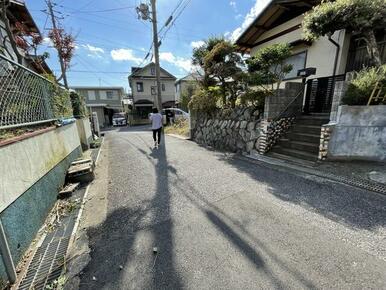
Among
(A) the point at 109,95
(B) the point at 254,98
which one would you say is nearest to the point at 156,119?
(B) the point at 254,98

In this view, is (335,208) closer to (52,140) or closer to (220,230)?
(220,230)

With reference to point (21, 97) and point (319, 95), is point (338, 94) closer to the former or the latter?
point (319, 95)

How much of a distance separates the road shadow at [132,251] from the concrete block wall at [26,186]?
2.37 ft

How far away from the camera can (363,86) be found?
3.98m

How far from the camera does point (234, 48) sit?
695 centimetres

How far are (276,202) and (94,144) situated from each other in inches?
330

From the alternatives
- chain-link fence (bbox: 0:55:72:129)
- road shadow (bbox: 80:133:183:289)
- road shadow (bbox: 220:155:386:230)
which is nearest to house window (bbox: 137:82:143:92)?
chain-link fence (bbox: 0:55:72:129)

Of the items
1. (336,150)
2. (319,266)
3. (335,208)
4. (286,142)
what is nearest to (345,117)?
(336,150)

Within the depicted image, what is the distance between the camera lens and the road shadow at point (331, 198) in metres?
2.58

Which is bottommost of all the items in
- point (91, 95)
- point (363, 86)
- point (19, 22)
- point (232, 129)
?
point (232, 129)

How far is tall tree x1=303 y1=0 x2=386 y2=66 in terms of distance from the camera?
3.94 m

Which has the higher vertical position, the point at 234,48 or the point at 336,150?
the point at 234,48

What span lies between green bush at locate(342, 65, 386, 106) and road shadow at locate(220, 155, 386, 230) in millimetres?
1937

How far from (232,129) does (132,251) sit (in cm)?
541
